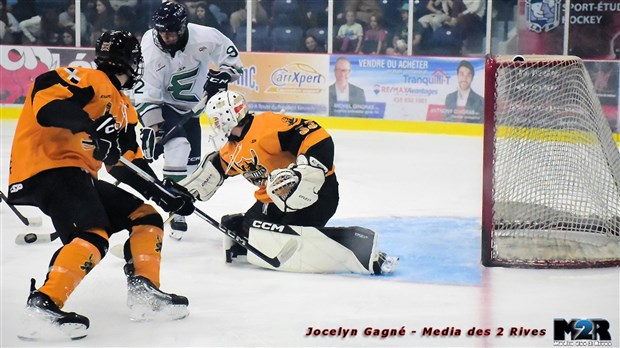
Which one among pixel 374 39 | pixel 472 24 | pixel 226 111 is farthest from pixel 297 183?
pixel 374 39

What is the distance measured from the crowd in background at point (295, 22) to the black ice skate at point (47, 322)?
677cm

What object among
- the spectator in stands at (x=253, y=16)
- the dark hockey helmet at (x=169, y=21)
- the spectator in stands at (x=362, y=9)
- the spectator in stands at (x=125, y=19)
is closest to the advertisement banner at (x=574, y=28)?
the spectator in stands at (x=362, y=9)

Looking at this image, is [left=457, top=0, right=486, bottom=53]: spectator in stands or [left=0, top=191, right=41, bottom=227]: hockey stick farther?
[left=457, top=0, right=486, bottom=53]: spectator in stands

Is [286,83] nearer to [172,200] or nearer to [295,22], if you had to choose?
[295,22]

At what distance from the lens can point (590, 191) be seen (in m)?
4.56

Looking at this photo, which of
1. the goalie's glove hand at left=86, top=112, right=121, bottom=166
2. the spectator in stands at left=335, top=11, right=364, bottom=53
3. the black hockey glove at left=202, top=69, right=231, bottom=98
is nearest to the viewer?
the goalie's glove hand at left=86, top=112, right=121, bottom=166

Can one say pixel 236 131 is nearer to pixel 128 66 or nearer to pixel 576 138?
pixel 128 66

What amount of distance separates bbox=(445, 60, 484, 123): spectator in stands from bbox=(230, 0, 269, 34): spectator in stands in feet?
7.34

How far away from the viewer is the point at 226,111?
163 inches

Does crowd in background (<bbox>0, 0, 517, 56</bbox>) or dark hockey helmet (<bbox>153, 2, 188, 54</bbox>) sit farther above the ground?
dark hockey helmet (<bbox>153, 2, 188, 54</bbox>)

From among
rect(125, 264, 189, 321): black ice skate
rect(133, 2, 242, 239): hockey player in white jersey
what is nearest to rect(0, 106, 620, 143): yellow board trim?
rect(133, 2, 242, 239): hockey player in white jersey

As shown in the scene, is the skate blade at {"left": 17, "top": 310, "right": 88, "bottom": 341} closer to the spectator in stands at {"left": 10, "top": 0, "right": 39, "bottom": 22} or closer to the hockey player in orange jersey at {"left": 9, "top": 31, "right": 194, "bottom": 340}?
the hockey player in orange jersey at {"left": 9, "top": 31, "right": 194, "bottom": 340}

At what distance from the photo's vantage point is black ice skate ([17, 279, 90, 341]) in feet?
10.1

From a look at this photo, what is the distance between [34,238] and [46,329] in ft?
5.42
